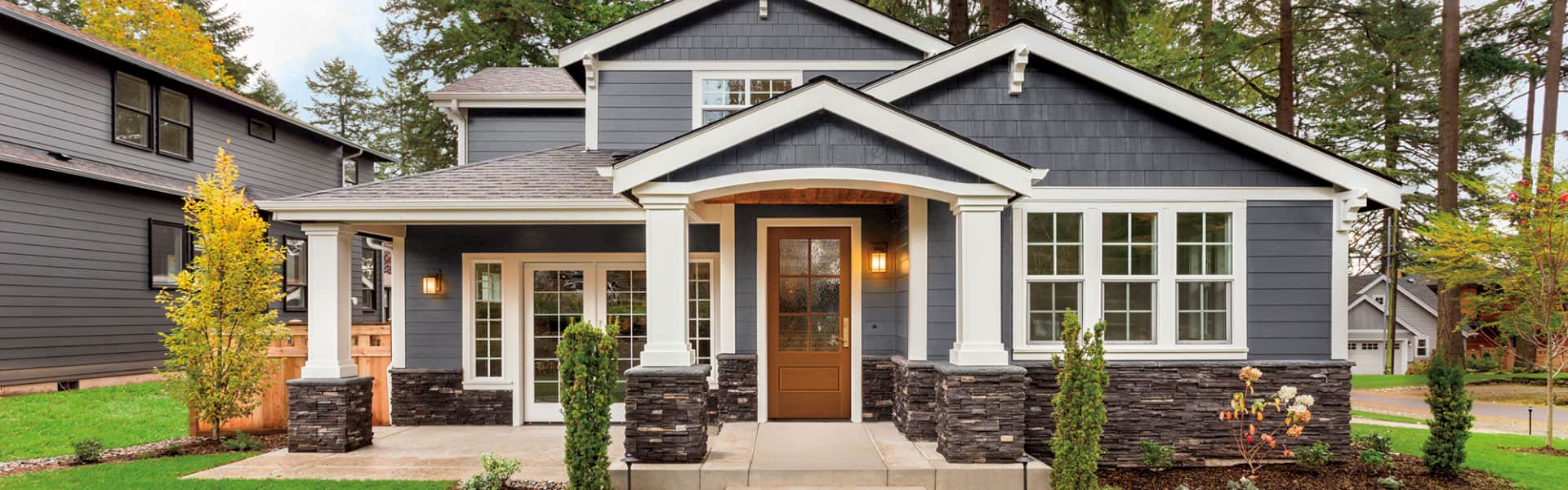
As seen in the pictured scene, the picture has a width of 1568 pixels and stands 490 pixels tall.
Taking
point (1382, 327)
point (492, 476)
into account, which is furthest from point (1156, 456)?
point (1382, 327)

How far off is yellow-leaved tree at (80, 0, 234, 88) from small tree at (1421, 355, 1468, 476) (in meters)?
23.5

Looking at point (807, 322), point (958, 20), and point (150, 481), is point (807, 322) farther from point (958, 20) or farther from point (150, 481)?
point (958, 20)

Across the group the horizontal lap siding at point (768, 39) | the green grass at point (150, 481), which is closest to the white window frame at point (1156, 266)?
the horizontal lap siding at point (768, 39)

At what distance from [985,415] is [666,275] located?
260 cm

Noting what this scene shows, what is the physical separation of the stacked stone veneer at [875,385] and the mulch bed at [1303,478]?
2.07 metres

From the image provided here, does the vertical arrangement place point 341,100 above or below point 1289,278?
above

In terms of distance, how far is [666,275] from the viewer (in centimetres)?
559

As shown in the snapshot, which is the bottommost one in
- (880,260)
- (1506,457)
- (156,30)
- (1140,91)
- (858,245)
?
(1506,457)

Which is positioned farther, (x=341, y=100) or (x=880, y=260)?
(x=341, y=100)

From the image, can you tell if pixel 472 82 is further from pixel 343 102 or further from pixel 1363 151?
pixel 343 102

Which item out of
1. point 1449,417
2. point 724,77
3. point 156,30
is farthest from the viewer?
point 156,30

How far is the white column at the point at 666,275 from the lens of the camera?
5.59 metres

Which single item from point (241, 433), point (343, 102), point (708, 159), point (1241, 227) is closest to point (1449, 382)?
point (1241, 227)

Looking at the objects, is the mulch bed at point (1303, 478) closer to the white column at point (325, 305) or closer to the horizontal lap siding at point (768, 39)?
the horizontal lap siding at point (768, 39)
